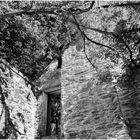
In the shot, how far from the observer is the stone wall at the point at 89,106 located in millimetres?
4172

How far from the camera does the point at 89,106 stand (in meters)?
4.75

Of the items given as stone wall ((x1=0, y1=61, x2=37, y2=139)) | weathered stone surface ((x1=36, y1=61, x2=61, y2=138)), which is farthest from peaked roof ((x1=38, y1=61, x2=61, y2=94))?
stone wall ((x1=0, y1=61, x2=37, y2=139))

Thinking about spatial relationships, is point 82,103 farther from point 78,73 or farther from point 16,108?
point 16,108

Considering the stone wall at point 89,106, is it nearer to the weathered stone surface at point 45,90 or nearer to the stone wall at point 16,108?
the weathered stone surface at point 45,90

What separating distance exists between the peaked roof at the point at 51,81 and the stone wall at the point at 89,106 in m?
0.67

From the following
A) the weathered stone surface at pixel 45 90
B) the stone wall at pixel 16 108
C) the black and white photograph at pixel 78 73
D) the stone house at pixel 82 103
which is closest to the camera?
the black and white photograph at pixel 78 73

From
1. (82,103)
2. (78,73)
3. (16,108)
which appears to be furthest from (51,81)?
(82,103)

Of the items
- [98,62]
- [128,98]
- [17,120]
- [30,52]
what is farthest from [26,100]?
[128,98]

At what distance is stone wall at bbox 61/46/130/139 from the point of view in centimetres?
417

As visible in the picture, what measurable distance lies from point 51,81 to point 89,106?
2236mm

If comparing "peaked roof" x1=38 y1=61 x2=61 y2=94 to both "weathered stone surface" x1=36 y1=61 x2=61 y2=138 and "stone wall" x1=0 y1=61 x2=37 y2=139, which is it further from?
"stone wall" x1=0 y1=61 x2=37 y2=139

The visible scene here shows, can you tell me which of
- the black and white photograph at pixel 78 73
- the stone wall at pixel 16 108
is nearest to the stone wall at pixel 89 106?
the black and white photograph at pixel 78 73

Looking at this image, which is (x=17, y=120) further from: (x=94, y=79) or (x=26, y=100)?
(x=94, y=79)

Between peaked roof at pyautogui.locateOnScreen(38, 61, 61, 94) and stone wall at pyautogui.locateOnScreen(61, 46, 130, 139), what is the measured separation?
0.67 metres
